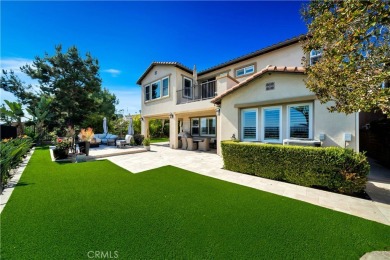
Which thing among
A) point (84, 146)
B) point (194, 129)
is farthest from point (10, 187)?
point (194, 129)

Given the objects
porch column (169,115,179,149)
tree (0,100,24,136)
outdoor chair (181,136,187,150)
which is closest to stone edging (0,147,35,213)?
porch column (169,115,179,149)

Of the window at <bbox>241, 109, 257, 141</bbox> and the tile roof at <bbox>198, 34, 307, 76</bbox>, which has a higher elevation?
the tile roof at <bbox>198, 34, 307, 76</bbox>

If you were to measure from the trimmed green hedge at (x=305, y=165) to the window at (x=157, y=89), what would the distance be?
12265 millimetres

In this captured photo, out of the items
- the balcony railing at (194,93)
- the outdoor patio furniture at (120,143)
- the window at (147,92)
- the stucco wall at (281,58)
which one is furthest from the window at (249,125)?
the window at (147,92)

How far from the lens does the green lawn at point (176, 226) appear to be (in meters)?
3.19

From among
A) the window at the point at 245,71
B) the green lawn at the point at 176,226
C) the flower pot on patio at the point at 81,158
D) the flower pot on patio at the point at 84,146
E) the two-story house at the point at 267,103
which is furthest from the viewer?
the window at the point at 245,71

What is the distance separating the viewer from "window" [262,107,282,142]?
9.45 metres

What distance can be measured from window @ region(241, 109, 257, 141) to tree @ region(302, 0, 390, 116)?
5831 millimetres

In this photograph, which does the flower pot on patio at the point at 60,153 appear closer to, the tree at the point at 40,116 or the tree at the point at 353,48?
the tree at the point at 40,116

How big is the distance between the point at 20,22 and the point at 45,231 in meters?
13.6

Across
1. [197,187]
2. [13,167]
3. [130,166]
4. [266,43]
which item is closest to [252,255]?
[197,187]

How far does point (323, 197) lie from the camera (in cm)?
568

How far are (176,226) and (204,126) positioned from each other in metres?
16.8

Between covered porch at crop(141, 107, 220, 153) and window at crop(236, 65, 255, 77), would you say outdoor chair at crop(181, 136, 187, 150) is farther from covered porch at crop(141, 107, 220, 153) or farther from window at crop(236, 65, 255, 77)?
window at crop(236, 65, 255, 77)
